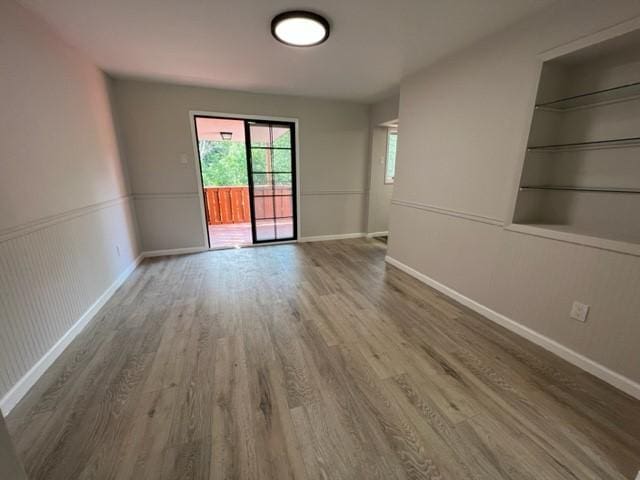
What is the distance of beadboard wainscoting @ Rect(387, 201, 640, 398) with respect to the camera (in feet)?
5.09

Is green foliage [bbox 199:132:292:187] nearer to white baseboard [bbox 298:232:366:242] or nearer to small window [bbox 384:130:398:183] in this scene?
white baseboard [bbox 298:232:366:242]

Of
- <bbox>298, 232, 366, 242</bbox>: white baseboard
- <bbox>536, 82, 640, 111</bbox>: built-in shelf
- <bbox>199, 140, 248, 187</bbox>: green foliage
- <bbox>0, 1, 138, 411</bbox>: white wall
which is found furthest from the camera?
<bbox>199, 140, 248, 187</bbox>: green foliage

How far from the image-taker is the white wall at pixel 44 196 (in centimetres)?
150

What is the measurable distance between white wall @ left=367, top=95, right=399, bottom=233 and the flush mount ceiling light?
90.4 inches

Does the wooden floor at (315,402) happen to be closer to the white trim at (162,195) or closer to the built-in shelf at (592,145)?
the built-in shelf at (592,145)

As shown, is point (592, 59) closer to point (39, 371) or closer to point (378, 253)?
point (378, 253)

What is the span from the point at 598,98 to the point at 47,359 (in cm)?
411

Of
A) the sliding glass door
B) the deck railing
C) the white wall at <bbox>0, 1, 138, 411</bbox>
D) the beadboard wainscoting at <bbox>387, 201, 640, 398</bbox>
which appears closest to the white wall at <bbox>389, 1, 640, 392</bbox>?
the beadboard wainscoting at <bbox>387, 201, 640, 398</bbox>

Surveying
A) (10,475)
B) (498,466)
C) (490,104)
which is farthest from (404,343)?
(490,104)

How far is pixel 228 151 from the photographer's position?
9773mm

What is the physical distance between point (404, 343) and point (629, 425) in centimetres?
116

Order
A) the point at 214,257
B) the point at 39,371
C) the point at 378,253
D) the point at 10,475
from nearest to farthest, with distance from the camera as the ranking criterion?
the point at 10,475
the point at 39,371
the point at 214,257
the point at 378,253

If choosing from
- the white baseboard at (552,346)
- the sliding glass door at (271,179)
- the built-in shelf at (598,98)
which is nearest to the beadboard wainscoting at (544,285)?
the white baseboard at (552,346)

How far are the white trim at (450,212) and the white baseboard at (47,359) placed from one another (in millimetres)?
3381
